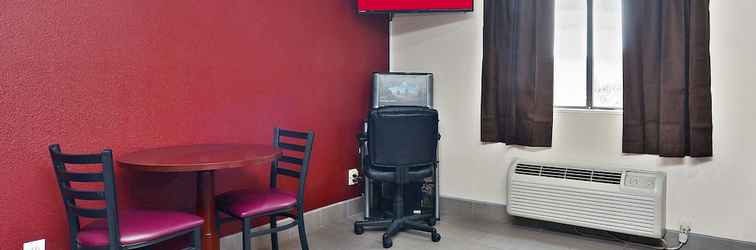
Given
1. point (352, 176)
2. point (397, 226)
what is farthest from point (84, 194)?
point (352, 176)

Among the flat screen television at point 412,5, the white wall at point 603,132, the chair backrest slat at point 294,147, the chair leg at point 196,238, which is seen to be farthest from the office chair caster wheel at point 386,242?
the flat screen television at point 412,5

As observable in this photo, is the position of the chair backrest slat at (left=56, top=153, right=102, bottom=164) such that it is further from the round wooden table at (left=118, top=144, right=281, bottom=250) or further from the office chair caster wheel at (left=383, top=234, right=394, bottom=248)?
the office chair caster wheel at (left=383, top=234, right=394, bottom=248)

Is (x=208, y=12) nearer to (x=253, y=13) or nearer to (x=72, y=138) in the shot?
(x=253, y=13)

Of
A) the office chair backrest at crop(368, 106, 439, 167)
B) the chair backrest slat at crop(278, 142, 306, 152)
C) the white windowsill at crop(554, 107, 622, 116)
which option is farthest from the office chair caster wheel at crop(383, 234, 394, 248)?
the white windowsill at crop(554, 107, 622, 116)

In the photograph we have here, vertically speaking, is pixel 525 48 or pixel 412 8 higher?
pixel 412 8

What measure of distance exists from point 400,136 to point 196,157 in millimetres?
1507

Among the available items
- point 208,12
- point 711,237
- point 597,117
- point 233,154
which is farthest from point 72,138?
point 711,237

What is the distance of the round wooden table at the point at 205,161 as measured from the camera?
255 centimetres

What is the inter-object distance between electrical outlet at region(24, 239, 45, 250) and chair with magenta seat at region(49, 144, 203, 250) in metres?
0.30

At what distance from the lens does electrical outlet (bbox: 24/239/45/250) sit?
2645mm

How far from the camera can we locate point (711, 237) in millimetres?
3648

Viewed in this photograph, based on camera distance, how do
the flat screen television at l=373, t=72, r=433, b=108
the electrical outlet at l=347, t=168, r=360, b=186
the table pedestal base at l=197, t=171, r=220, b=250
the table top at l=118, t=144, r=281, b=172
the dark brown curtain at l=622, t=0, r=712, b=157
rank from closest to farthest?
the table top at l=118, t=144, r=281, b=172 < the table pedestal base at l=197, t=171, r=220, b=250 < the dark brown curtain at l=622, t=0, r=712, b=157 < the flat screen television at l=373, t=72, r=433, b=108 < the electrical outlet at l=347, t=168, r=360, b=186

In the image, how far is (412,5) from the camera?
4371mm

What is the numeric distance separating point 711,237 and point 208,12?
3570 mm
